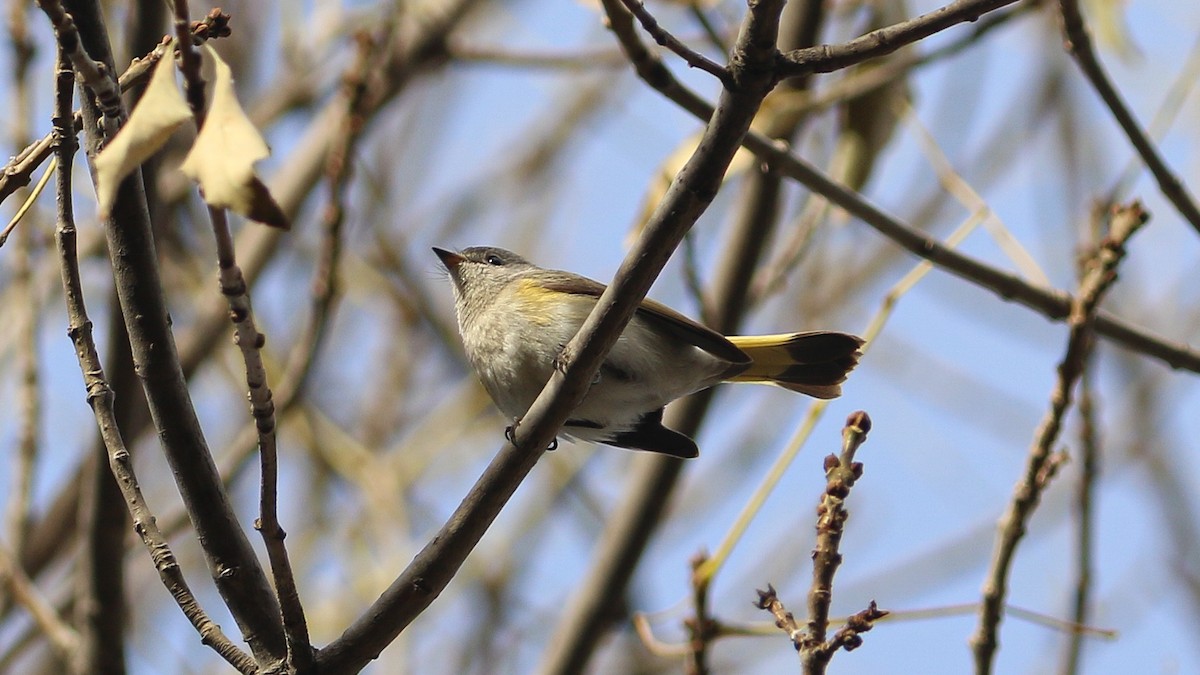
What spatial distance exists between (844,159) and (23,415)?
283 cm

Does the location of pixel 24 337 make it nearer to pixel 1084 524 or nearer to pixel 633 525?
pixel 633 525

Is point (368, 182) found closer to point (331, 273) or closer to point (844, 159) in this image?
point (331, 273)

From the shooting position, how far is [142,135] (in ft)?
4.24

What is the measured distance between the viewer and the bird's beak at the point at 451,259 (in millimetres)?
4324

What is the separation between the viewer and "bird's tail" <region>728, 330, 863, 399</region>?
11.8 ft

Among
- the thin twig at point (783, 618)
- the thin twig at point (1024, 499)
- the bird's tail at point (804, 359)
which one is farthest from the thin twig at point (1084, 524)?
the thin twig at point (783, 618)

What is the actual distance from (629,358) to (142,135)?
2.15 meters

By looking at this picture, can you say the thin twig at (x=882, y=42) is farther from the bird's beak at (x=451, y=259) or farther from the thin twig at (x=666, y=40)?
the bird's beak at (x=451, y=259)

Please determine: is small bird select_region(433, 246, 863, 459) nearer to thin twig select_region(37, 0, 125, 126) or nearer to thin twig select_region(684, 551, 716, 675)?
thin twig select_region(684, 551, 716, 675)

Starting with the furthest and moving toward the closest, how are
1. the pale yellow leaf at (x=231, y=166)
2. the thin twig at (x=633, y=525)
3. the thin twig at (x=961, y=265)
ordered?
the thin twig at (x=633, y=525), the thin twig at (x=961, y=265), the pale yellow leaf at (x=231, y=166)

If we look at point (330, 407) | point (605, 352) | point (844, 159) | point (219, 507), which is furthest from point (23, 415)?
point (330, 407)

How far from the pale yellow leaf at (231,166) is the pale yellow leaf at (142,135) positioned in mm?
38

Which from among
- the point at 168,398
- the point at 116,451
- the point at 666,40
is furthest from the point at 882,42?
the point at 116,451

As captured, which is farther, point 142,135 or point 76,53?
point 76,53
